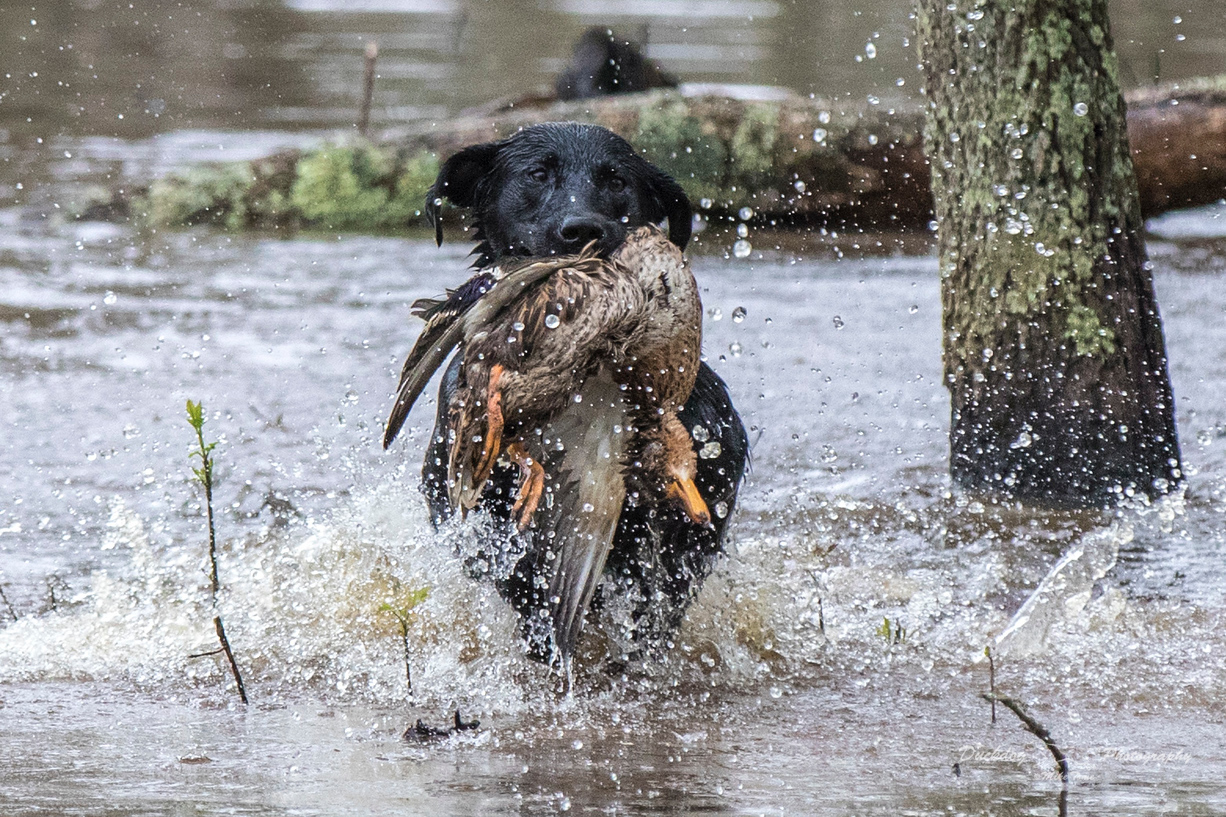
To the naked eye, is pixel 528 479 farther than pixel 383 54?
No

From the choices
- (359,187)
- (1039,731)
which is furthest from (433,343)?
(359,187)

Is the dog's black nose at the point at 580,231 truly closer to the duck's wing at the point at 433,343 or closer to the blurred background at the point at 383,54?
the duck's wing at the point at 433,343

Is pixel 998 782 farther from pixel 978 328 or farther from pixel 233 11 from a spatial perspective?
pixel 233 11

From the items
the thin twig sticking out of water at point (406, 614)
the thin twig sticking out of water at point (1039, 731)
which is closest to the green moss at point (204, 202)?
the thin twig sticking out of water at point (406, 614)

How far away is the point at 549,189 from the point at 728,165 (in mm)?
6841

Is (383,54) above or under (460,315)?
above

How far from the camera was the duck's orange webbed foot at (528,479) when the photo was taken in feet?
11.2

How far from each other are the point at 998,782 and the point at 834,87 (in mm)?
13162

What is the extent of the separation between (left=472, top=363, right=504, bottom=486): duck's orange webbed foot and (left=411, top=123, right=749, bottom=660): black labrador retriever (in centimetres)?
42

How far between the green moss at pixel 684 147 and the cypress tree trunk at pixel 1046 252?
5.48m

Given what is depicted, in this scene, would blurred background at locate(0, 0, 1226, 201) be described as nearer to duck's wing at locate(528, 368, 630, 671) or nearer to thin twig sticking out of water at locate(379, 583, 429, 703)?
thin twig sticking out of water at locate(379, 583, 429, 703)

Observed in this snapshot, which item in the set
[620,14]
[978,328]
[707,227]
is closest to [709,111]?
[707,227]

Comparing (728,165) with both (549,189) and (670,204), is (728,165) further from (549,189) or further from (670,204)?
(549,189)

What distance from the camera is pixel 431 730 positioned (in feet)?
11.2
